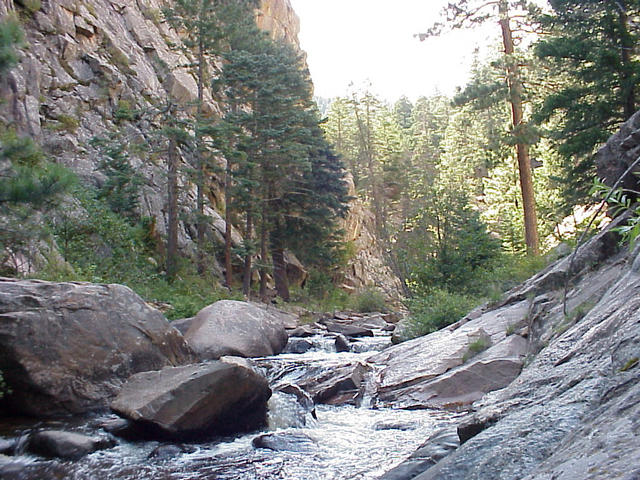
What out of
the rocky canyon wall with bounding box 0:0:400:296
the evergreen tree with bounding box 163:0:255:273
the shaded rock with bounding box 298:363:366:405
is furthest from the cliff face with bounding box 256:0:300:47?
the shaded rock with bounding box 298:363:366:405

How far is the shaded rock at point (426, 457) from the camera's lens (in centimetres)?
410

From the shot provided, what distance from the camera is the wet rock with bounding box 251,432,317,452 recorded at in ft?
20.1

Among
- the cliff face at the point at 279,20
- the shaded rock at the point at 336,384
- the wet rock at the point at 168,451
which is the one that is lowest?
the shaded rock at the point at 336,384

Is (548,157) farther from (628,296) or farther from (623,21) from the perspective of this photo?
(628,296)

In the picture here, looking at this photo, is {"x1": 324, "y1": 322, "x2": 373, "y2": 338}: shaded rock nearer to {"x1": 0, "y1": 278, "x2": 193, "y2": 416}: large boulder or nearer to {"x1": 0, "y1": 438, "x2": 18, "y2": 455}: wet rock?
{"x1": 0, "y1": 278, "x2": 193, "y2": 416}: large boulder

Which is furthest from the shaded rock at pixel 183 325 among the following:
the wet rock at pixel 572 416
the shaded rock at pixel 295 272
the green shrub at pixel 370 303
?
the shaded rock at pixel 295 272

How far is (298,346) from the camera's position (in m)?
13.2

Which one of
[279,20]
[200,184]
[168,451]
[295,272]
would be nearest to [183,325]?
[168,451]

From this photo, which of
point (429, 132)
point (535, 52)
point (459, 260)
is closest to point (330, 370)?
point (459, 260)

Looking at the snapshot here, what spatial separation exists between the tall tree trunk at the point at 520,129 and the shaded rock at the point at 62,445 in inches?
529

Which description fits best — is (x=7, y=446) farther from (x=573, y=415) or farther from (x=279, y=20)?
(x=279, y=20)

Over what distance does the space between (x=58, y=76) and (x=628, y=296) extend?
73.8 feet

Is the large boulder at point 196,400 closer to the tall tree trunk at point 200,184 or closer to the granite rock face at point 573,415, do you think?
the granite rock face at point 573,415

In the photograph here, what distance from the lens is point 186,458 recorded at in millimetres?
5793
